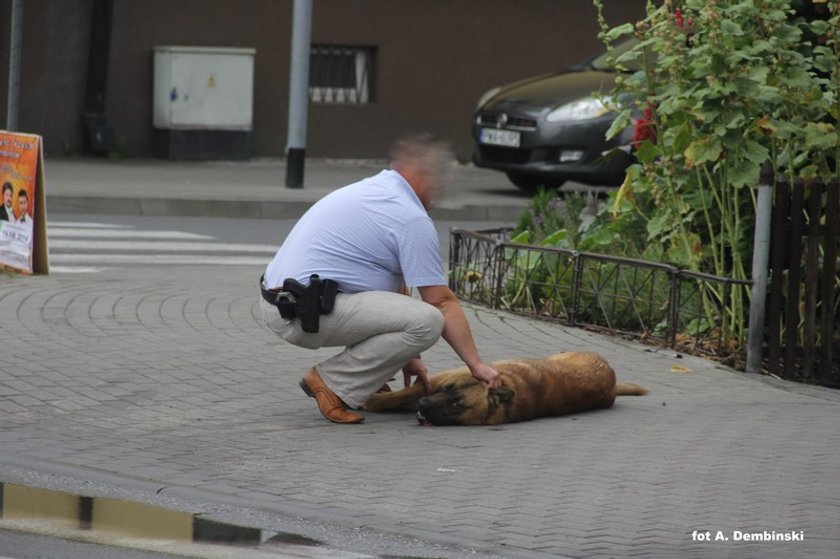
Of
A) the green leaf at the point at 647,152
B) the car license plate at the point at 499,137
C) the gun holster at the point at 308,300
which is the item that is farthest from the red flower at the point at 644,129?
the car license plate at the point at 499,137

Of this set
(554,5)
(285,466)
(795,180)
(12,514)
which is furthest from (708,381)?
(554,5)

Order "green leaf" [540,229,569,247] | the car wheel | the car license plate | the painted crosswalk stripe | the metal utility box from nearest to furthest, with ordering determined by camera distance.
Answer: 1. "green leaf" [540,229,569,247]
2. the painted crosswalk stripe
3. the car license plate
4. the car wheel
5. the metal utility box

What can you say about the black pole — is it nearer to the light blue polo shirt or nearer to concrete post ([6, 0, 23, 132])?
concrete post ([6, 0, 23, 132])

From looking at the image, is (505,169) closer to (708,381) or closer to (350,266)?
(708,381)

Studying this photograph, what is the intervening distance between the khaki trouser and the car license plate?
10468mm

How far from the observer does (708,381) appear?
8.08 metres

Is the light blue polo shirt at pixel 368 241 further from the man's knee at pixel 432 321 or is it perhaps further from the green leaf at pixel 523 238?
the green leaf at pixel 523 238

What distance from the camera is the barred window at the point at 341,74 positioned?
21.2 metres

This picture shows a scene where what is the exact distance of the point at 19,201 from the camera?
1068 cm

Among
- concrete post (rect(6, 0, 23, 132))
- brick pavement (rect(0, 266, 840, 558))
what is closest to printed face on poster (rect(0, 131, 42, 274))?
brick pavement (rect(0, 266, 840, 558))

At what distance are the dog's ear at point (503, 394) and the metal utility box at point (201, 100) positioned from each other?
13.3 metres

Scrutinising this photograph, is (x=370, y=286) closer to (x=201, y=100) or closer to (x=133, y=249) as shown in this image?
(x=133, y=249)

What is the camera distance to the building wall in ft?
64.5

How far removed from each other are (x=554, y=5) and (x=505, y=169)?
5.05m
